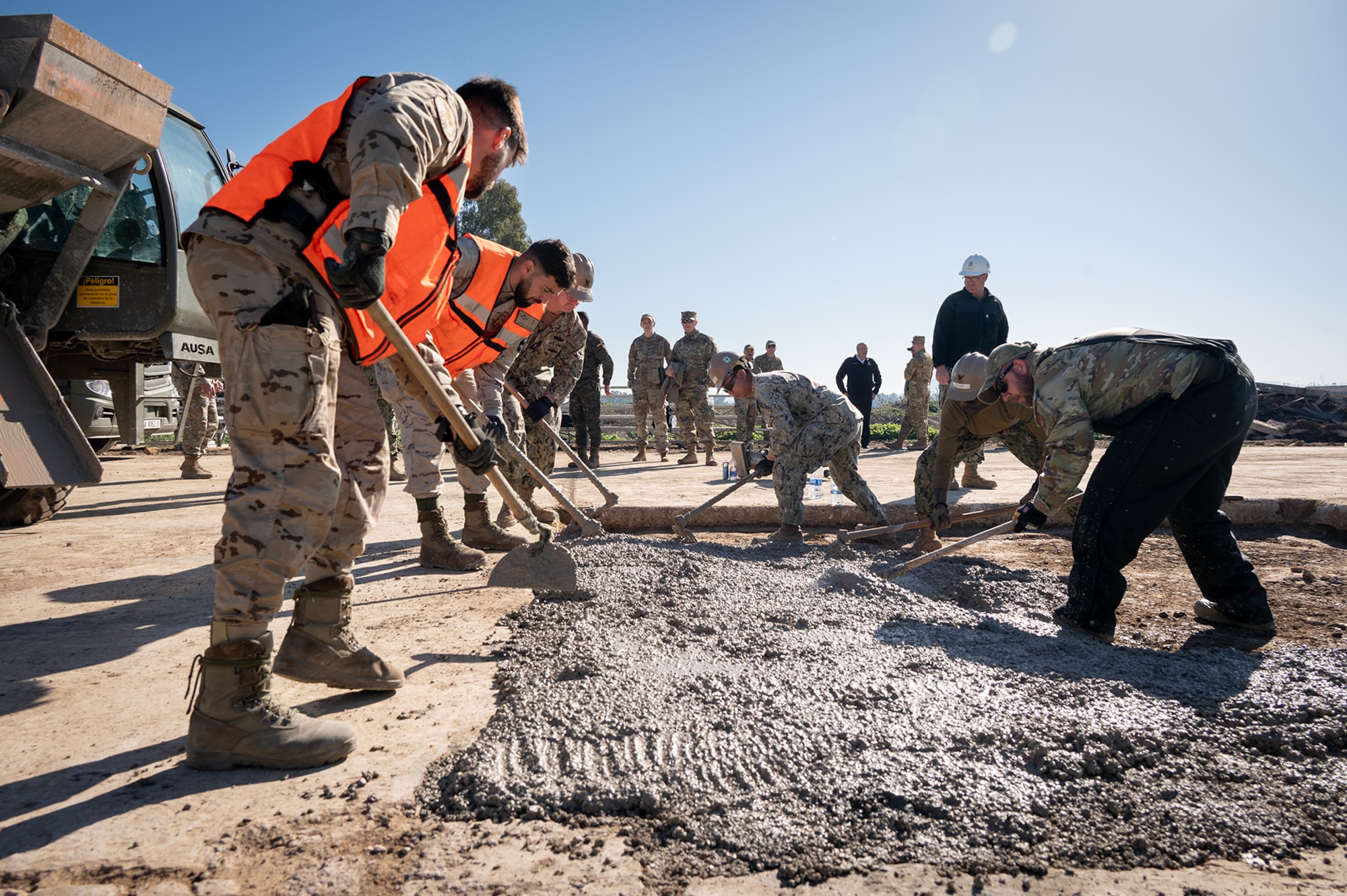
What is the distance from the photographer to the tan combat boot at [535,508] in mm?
4840

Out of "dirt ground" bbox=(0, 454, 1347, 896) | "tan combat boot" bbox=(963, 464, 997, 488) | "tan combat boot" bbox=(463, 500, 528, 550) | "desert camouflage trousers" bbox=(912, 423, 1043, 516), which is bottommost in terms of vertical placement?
"dirt ground" bbox=(0, 454, 1347, 896)

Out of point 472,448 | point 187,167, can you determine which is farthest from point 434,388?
point 187,167

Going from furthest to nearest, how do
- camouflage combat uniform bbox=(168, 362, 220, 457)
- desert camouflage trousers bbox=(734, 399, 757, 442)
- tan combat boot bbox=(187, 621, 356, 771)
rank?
desert camouflage trousers bbox=(734, 399, 757, 442)
camouflage combat uniform bbox=(168, 362, 220, 457)
tan combat boot bbox=(187, 621, 356, 771)

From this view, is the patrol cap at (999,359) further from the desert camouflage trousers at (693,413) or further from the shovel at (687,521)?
the desert camouflage trousers at (693,413)

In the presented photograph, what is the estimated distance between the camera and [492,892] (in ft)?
4.02

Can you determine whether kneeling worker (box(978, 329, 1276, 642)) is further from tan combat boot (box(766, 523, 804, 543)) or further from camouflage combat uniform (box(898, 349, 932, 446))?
camouflage combat uniform (box(898, 349, 932, 446))

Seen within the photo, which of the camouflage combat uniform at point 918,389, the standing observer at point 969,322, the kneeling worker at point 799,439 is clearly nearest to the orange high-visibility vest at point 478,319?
the kneeling worker at point 799,439

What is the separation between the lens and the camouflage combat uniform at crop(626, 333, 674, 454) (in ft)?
34.3

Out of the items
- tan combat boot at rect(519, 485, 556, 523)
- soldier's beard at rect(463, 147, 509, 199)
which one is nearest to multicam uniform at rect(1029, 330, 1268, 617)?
soldier's beard at rect(463, 147, 509, 199)

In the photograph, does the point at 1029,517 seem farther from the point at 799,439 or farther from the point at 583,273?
the point at 583,273

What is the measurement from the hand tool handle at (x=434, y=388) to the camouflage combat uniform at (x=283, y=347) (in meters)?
0.12

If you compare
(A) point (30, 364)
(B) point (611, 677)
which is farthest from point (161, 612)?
(B) point (611, 677)

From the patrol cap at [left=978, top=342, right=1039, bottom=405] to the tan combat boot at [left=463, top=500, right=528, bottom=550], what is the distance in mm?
2558

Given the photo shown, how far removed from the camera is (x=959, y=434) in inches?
182
